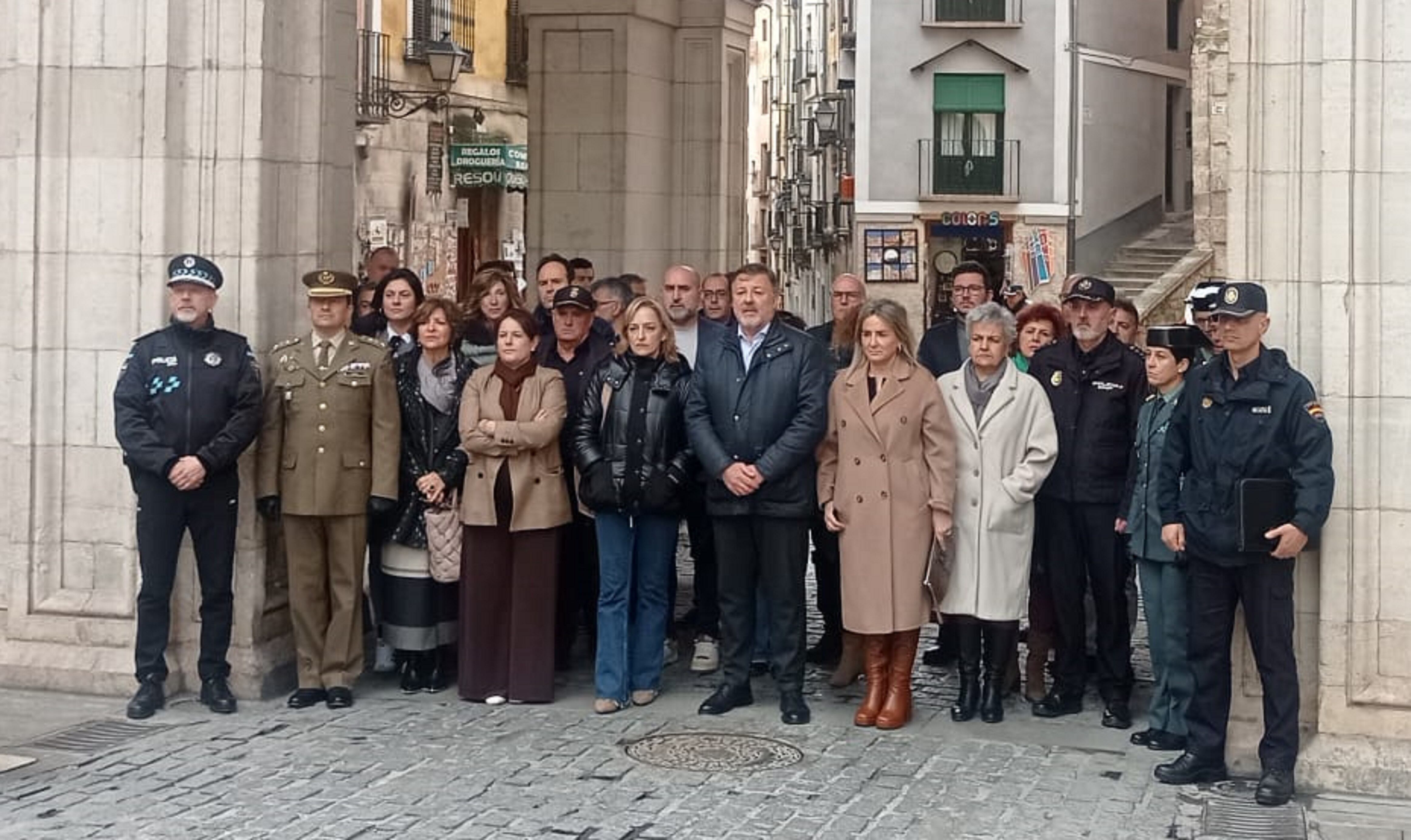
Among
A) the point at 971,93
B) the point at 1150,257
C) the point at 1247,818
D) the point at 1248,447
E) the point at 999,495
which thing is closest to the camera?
the point at 1247,818

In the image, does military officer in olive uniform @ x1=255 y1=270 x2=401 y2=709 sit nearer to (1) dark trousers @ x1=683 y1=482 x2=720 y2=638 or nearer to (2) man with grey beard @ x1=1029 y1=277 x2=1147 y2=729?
(1) dark trousers @ x1=683 y1=482 x2=720 y2=638

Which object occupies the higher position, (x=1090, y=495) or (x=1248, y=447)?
(x=1248, y=447)

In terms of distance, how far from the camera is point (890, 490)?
31.2ft

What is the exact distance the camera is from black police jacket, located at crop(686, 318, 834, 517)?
9.59 metres

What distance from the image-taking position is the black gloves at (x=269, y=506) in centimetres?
994

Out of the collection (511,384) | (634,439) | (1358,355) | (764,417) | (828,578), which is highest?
(1358,355)

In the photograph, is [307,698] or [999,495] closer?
[999,495]

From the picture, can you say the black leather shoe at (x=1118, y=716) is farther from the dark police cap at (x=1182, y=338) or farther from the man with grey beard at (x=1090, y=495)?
the dark police cap at (x=1182, y=338)

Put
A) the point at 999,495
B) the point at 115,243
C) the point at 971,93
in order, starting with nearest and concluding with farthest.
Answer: the point at 999,495
the point at 115,243
the point at 971,93

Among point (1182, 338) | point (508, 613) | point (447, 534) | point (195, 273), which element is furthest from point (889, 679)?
point (195, 273)

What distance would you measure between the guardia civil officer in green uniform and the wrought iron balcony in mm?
32024

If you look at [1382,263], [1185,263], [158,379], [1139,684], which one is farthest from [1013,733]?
[1185,263]

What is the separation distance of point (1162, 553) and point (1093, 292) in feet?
4.40

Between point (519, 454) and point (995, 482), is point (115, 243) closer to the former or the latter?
point (519, 454)
